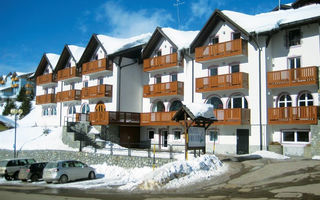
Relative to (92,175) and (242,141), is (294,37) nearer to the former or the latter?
(242,141)

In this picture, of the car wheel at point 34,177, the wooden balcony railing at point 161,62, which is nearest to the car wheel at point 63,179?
the car wheel at point 34,177

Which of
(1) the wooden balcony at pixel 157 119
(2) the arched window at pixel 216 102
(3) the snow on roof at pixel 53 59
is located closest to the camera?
(2) the arched window at pixel 216 102

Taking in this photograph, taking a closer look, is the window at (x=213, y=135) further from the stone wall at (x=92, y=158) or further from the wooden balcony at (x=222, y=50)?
the stone wall at (x=92, y=158)

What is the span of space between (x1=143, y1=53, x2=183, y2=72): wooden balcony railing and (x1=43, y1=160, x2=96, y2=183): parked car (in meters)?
14.9

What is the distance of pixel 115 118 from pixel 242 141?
12861 millimetres

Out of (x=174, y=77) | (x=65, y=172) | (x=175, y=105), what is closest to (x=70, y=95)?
(x=174, y=77)

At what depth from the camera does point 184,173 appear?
58.7 ft

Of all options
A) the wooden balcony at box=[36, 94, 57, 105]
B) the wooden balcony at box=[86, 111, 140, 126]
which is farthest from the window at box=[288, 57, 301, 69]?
the wooden balcony at box=[36, 94, 57, 105]

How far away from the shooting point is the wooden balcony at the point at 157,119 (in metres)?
33.8

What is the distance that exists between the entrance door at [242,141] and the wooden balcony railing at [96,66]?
16424 millimetres

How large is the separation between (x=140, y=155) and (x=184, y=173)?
24.9 ft

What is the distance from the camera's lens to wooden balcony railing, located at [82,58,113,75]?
3900cm

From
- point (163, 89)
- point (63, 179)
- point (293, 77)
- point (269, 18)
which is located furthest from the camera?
point (163, 89)

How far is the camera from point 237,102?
30578 millimetres
